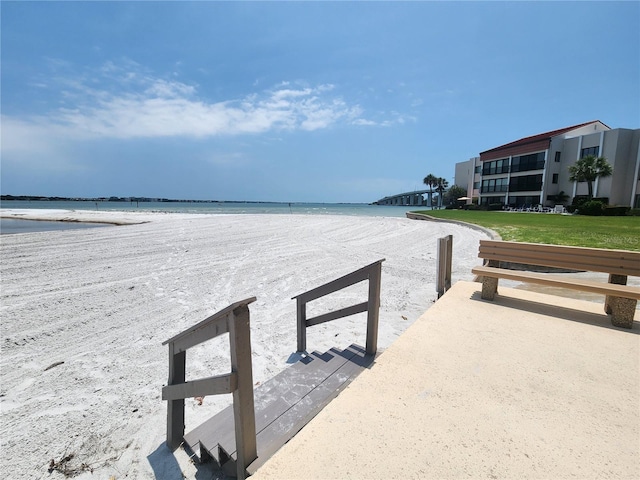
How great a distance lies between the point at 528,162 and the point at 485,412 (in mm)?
54747

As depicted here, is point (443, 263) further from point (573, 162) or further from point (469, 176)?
point (469, 176)

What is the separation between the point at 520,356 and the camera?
321 centimetres

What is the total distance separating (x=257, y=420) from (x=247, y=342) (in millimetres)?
1025

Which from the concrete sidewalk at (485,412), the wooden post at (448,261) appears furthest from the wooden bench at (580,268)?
the wooden post at (448,261)

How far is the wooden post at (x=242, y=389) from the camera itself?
A: 1626mm

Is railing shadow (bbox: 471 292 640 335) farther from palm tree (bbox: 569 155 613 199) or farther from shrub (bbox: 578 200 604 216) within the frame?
palm tree (bbox: 569 155 613 199)

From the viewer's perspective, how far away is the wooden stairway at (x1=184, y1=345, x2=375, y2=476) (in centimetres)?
208

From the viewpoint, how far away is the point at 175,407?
7.85ft

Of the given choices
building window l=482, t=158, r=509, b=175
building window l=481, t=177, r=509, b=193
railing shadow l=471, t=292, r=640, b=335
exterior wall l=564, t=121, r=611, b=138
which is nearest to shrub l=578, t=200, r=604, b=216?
exterior wall l=564, t=121, r=611, b=138

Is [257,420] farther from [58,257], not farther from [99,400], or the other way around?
[58,257]

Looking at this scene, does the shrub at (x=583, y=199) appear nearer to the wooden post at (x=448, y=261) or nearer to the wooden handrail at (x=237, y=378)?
the wooden post at (x=448, y=261)

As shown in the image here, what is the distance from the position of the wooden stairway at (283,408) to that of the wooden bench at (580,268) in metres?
2.84

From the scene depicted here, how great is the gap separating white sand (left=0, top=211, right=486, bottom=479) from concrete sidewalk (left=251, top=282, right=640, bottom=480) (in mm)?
Result: 951

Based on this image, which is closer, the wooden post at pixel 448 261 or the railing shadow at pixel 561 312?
the railing shadow at pixel 561 312
